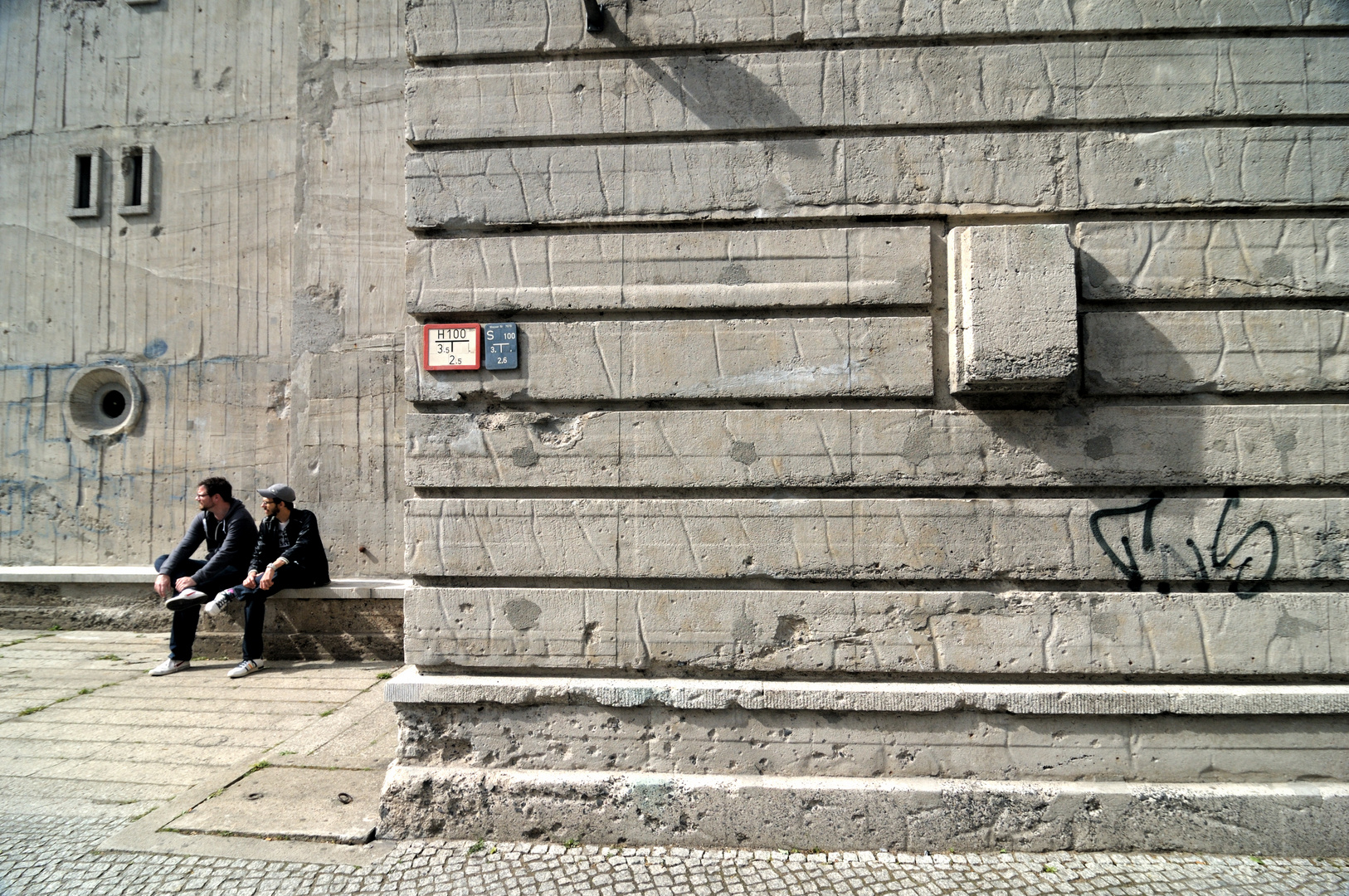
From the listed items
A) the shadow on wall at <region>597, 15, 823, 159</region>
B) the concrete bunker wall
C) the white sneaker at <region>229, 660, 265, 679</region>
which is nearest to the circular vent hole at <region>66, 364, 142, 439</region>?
the white sneaker at <region>229, 660, 265, 679</region>

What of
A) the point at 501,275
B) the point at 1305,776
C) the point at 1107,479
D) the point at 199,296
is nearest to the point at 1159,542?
the point at 1107,479

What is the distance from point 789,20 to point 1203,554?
305 cm

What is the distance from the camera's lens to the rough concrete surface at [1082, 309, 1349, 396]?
3.16 meters

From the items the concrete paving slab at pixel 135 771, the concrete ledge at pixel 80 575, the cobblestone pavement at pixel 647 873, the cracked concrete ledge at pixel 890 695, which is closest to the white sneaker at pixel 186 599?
the concrete ledge at pixel 80 575

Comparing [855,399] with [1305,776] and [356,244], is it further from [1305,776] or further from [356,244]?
[356,244]

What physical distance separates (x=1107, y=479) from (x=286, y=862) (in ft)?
12.6

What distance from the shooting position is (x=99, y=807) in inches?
132

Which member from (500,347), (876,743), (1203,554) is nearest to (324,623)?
(500,347)

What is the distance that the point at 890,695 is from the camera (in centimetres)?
312

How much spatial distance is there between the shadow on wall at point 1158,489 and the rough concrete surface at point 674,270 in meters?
0.78

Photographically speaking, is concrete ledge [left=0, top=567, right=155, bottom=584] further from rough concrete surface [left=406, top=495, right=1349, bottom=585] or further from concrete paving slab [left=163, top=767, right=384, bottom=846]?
rough concrete surface [left=406, top=495, right=1349, bottom=585]

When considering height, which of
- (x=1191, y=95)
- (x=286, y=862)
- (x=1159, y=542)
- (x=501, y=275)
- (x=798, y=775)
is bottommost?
(x=286, y=862)

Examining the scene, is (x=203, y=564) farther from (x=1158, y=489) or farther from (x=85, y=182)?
(x=1158, y=489)

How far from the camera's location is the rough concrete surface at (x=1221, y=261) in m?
3.19
